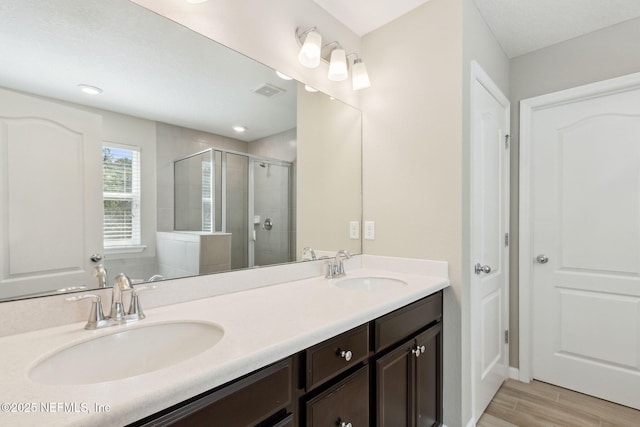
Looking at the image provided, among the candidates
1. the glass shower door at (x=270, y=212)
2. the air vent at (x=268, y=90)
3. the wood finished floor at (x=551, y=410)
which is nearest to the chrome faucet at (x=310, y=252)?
the glass shower door at (x=270, y=212)

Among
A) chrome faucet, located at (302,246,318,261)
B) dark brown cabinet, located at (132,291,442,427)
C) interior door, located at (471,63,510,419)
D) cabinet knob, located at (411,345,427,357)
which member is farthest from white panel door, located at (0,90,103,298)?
interior door, located at (471,63,510,419)

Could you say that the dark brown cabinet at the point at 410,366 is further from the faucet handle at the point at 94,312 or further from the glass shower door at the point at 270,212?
the faucet handle at the point at 94,312

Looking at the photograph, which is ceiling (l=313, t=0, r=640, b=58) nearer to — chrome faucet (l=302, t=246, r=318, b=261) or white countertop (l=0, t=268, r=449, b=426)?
chrome faucet (l=302, t=246, r=318, b=261)

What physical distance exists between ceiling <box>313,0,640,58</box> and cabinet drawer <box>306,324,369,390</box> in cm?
171

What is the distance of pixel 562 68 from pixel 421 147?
4.48ft

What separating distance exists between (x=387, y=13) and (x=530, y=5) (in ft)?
2.65

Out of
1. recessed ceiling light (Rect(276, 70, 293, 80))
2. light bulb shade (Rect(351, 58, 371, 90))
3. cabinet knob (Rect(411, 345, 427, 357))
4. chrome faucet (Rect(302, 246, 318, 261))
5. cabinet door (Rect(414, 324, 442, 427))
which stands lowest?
cabinet door (Rect(414, 324, 442, 427))

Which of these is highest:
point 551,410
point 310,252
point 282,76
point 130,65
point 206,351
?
point 282,76

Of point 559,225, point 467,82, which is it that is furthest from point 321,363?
point 559,225

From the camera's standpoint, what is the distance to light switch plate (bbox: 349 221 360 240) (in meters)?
2.00

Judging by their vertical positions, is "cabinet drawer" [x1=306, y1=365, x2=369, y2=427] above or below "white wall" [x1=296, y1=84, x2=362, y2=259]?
below

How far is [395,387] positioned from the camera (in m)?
1.28

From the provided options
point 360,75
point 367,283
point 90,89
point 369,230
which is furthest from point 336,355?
point 360,75

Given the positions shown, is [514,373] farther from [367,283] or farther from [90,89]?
[90,89]
